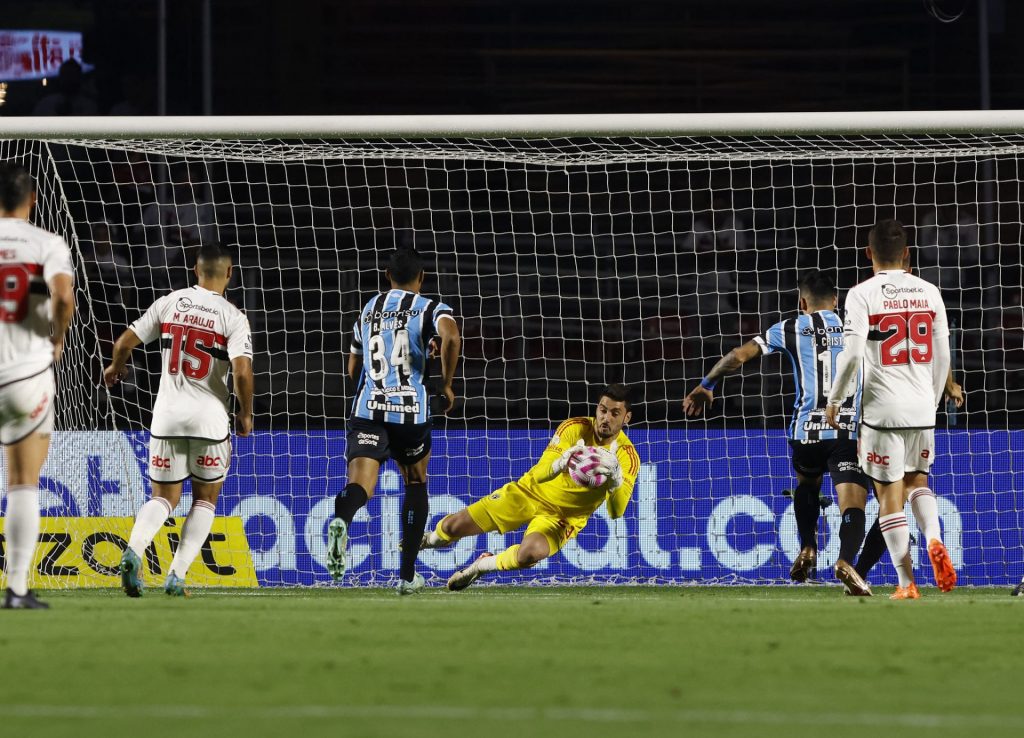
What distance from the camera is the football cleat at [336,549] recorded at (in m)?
7.79

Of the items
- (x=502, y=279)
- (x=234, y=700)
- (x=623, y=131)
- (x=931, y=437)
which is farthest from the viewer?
(x=502, y=279)

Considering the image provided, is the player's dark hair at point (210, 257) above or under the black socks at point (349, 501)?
above

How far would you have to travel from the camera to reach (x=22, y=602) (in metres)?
6.37

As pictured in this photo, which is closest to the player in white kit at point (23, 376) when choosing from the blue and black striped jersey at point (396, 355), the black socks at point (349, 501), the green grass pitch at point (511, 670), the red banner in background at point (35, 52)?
the green grass pitch at point (511, 670)

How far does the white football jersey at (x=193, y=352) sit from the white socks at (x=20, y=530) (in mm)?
1732

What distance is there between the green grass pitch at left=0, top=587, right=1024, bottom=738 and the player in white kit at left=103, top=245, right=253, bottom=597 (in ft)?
4.08

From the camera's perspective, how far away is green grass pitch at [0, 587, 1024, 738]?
3631 mm

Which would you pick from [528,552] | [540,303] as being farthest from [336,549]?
[540,303]

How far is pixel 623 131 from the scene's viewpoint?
9531 mm

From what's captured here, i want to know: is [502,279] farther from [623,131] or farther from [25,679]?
[25,679]

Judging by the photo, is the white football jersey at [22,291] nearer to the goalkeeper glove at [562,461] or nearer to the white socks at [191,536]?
the white socks at [191,536]

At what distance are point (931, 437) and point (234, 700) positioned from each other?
4769 millimetres

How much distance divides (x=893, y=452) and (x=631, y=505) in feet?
9.87

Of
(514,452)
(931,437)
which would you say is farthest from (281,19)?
(931,437)
